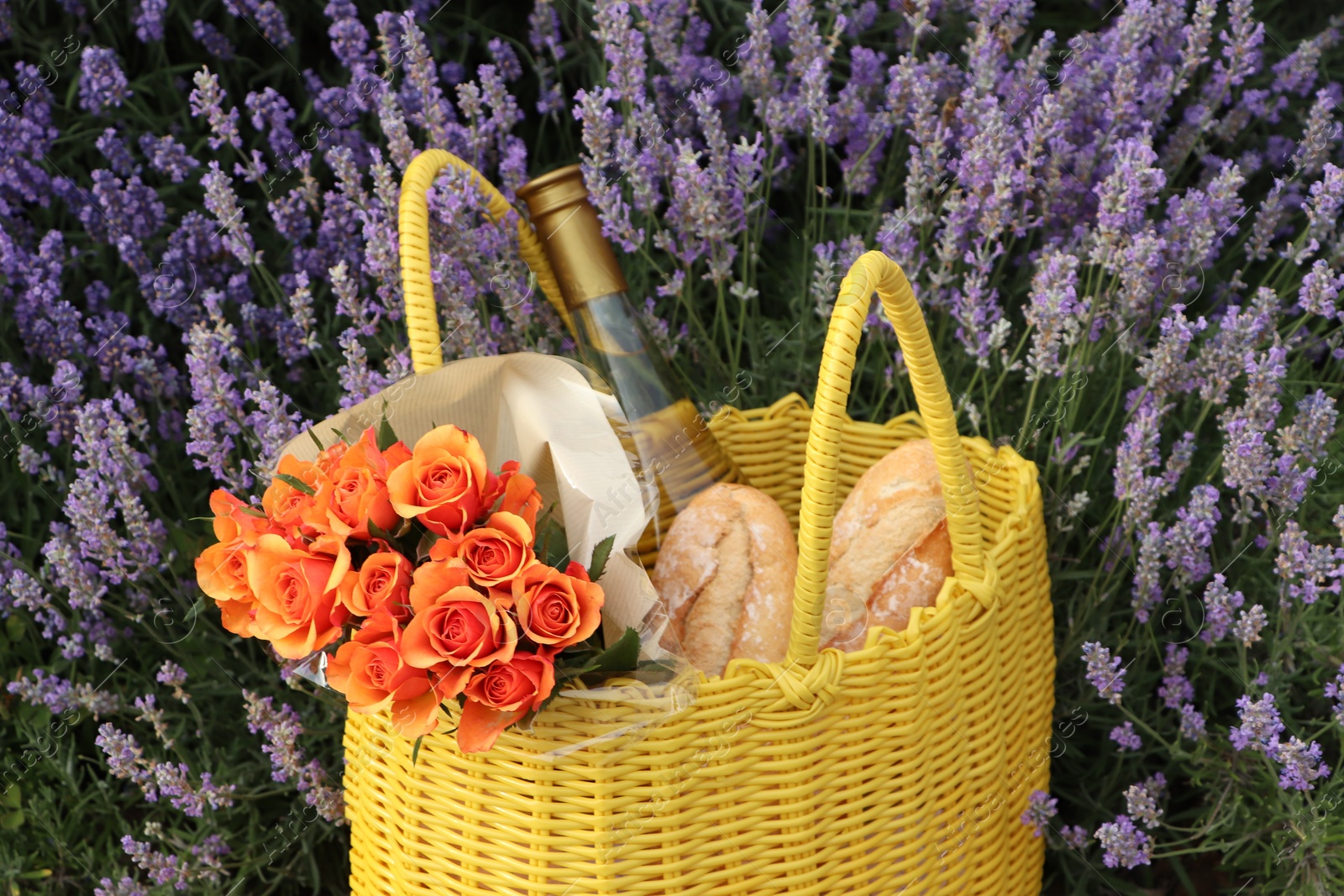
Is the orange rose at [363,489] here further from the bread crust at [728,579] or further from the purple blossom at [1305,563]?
the purple blossom at [1305,563]

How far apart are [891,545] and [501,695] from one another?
1.61 feet

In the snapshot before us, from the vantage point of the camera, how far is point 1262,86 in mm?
1704

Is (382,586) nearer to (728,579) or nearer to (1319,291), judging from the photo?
(728,579)

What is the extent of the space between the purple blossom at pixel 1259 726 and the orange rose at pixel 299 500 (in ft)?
2.72

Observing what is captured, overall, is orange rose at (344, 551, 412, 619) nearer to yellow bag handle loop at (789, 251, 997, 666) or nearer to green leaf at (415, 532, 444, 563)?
green leaf at (415, 532, 444, 563)

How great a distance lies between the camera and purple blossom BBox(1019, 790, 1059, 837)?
1.10 m

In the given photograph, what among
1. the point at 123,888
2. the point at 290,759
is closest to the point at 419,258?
the point at 290,759

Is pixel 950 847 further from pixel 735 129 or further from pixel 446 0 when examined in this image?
pixel 446 0

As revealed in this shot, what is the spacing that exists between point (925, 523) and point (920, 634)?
200 mm

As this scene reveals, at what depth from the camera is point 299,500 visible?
0.86 m

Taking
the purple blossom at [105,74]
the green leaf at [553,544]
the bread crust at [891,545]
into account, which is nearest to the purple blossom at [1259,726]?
the bread crust at [891,545]

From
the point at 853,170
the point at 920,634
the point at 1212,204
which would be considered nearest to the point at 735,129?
the point at 853,170

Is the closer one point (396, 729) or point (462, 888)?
point (396, 729)

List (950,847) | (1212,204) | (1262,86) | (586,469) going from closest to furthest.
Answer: (586,469) < (950,847) < (1212,204) < (1262,86)
